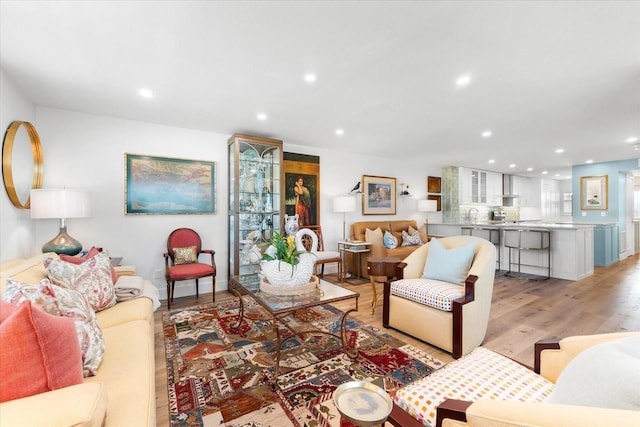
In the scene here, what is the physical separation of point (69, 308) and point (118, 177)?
279 centimetres

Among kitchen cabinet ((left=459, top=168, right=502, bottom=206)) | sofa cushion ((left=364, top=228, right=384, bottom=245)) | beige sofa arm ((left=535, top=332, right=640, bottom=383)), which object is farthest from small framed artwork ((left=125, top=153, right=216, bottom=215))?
kitchen cabinet ((left=459, top=168, right=502, bottom=206))

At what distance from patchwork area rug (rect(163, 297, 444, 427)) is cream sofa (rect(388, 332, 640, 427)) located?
0.66 metres

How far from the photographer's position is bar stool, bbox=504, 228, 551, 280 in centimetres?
485

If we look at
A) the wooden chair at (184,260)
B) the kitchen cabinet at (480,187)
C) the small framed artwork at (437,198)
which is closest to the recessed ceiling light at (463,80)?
the wooden chair at (184,260)

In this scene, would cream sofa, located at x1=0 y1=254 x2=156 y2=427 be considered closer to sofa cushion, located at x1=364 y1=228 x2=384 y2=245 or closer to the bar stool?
sofa cushion, located at x1=364 y1=228 x2=384 y2=245

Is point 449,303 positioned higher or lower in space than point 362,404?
lower

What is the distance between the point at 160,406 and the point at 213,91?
8.83 ft

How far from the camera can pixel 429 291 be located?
8.06ft

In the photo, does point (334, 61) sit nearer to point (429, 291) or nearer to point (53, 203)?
point (429, 291)

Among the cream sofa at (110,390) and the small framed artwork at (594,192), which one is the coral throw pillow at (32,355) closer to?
the cream sofa at (110,390)

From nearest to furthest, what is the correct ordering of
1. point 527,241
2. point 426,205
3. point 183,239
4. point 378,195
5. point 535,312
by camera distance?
point 535,312 → point 183,239 → point 527,241 → point 378,195 → point 426,205

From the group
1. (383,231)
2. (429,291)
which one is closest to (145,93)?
(429,291)

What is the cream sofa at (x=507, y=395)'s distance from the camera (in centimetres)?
59

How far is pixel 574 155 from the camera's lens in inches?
236
